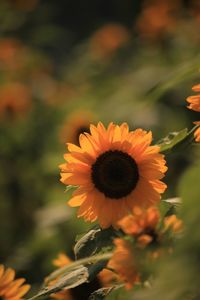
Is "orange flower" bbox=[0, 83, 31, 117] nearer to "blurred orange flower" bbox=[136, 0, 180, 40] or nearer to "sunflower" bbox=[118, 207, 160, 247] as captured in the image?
"blurred orange flower" bbox=[136, 0, 180, 40]

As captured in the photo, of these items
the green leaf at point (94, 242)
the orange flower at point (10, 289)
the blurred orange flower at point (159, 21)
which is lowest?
the green leaf at point (94, 242)

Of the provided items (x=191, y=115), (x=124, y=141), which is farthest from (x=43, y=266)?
(x=124, y=141)

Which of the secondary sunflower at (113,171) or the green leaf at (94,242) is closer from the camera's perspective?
the green leaf at (94,242)

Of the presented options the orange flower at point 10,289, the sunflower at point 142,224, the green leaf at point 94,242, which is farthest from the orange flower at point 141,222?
the orange flower at point 10,289

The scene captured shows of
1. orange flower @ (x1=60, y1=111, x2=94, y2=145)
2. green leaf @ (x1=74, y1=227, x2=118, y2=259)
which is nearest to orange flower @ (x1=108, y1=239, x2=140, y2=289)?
green leaf @ (x1=74, y1=227, x2=118, y2=259)

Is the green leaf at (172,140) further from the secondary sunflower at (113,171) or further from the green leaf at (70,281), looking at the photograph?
the green leaf at (70,281)

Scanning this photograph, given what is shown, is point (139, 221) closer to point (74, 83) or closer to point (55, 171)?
point (55, 171)

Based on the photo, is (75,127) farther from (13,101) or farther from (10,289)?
(10,289)
